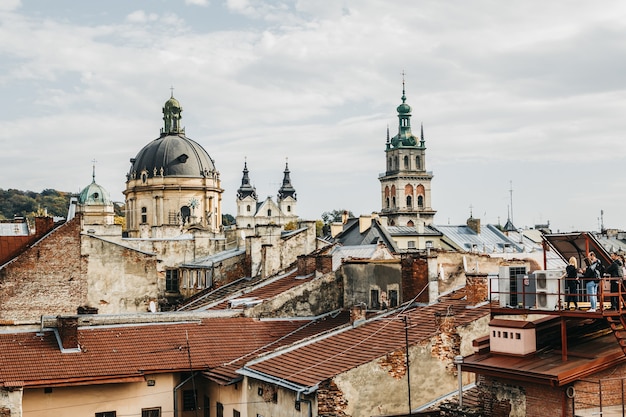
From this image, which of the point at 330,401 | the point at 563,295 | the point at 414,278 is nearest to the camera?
the point at 563,295

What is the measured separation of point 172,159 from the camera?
117938mm

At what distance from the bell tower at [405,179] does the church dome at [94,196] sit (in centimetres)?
5207

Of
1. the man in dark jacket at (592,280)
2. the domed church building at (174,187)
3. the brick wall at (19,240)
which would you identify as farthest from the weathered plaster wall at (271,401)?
the domed church building at (174,187)

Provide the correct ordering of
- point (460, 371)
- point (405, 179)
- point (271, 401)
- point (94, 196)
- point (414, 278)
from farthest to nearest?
1. point (405, 179)
2. point (94, 196)
3. point (414, 278)
4. point (271, 401)
5. point (460, 371)

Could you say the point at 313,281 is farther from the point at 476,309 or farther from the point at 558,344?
the point at 558,344

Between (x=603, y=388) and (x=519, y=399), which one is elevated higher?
(x=603, y=388)

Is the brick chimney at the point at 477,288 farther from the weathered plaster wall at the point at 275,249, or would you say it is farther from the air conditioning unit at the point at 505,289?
the weathered plaster wall at the point at 275,249

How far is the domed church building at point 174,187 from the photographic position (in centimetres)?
11631

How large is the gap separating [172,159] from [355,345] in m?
92.4

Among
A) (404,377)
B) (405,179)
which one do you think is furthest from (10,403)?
(405,179)

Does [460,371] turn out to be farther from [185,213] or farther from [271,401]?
[185,213]

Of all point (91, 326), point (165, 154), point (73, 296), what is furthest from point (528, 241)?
point (91, 326)

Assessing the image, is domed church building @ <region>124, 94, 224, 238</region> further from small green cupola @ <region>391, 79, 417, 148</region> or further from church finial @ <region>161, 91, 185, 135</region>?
small green cupola @ <region>391, 79, 417, 148</region>

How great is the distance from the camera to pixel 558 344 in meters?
23.7
